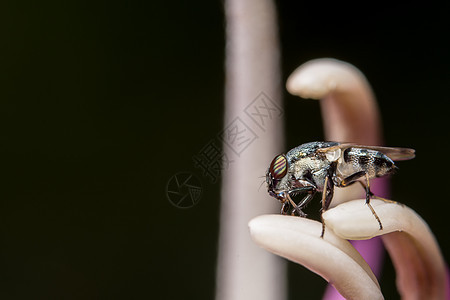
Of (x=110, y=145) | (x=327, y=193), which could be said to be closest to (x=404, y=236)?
(x=327, y=193)

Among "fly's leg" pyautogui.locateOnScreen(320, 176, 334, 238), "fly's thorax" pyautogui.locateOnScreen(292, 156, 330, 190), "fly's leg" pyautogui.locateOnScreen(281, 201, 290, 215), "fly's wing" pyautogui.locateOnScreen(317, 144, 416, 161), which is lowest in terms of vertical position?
"fly's leg" pyautogui.locateOnScreen(281, 201, 290, 215)

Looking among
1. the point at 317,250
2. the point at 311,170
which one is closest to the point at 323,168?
the point at 311,170

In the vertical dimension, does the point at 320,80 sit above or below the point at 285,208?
above

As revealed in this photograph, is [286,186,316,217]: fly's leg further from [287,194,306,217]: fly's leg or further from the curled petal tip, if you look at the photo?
the curled petal tip

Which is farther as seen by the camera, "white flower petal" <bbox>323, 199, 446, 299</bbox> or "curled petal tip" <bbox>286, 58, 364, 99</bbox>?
"curled petal tip" <bbox>286, 58, 364, 99</bbox>

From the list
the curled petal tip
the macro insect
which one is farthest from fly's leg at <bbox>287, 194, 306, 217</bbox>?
the curled petal tip

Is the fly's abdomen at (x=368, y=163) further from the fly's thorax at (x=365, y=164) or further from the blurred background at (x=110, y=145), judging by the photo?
the blurred background at (x=110, y=145)

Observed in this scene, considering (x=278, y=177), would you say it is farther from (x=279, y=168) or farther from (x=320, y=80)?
(x=320, y=80)

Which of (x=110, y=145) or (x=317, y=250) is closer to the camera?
(x=317, y=250)

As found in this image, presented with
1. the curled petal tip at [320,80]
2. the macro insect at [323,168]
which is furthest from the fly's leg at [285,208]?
the curled petal tip at [320,80]
